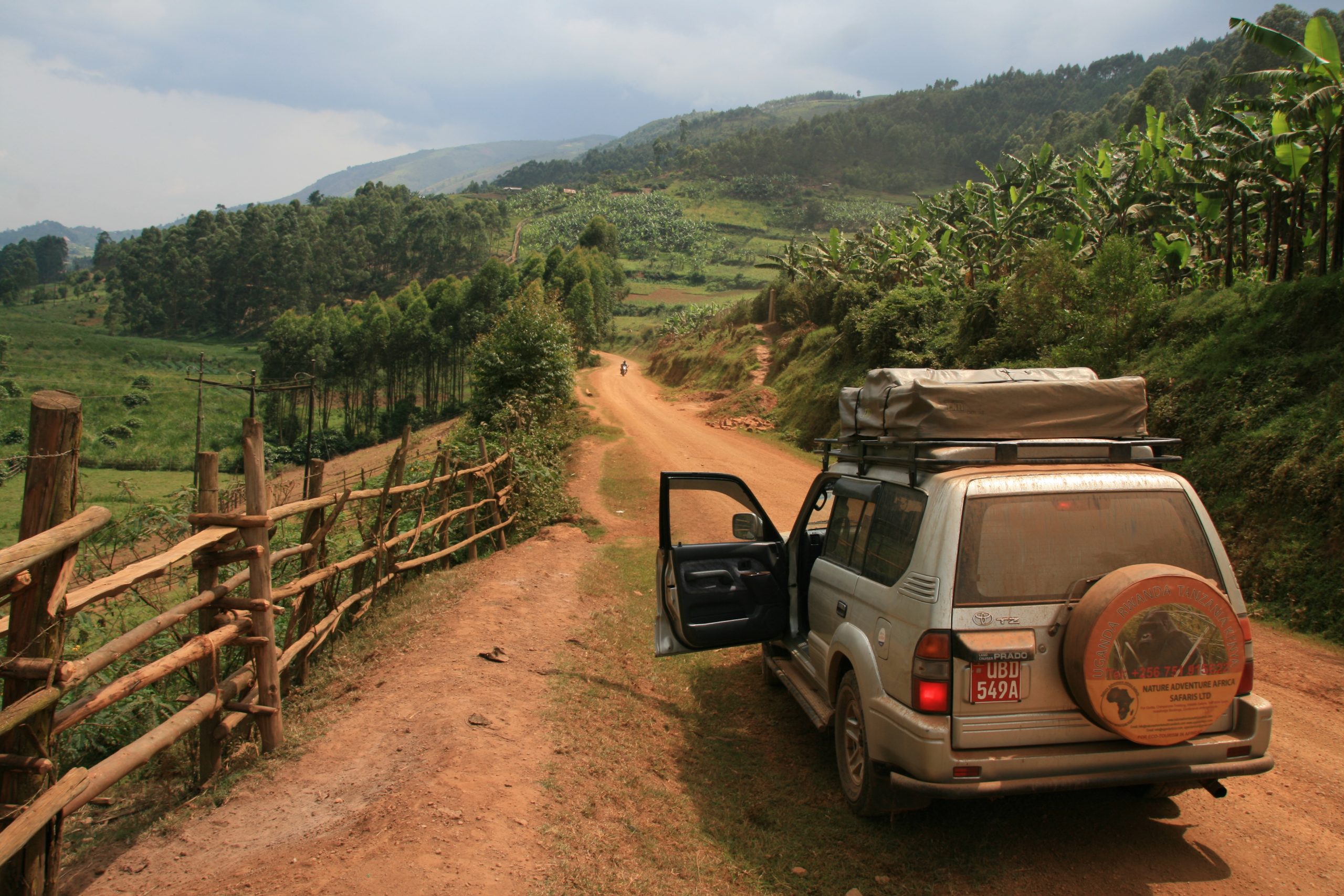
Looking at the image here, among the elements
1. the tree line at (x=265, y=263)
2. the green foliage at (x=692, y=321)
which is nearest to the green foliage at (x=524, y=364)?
the green foliage at (x=692, y=321)

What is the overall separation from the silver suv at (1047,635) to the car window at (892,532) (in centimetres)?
1

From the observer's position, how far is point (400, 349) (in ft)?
186

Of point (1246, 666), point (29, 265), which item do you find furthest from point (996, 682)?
point (29, 265)

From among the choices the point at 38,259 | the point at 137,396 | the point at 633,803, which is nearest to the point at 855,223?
the point at 137,396

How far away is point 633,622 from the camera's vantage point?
8539 mm

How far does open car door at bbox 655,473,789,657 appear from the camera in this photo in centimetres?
550

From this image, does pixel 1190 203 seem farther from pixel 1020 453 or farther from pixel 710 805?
pixel 710 805

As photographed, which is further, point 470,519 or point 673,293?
point 673,293

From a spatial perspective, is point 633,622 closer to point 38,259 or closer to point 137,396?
point 137,396

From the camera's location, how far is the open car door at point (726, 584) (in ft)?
18.1

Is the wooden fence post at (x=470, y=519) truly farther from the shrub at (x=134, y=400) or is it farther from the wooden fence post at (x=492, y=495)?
the shrub at (x=134, y=400)

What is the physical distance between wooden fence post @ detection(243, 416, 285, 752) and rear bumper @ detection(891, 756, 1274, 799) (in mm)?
3620

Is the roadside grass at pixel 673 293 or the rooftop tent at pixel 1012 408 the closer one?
the rooftop tent at pixel 1012 408

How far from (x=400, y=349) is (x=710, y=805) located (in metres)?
56.5
